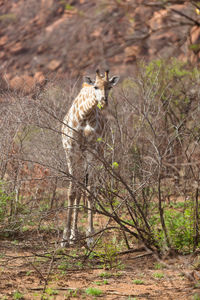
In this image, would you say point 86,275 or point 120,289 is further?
point 86,275

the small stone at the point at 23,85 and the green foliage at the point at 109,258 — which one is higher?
the small stone at the point at 23,85

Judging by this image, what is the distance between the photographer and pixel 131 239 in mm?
6723

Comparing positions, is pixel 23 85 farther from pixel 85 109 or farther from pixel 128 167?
pixel 128 167

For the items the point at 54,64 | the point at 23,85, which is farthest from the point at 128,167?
the point at 54,64

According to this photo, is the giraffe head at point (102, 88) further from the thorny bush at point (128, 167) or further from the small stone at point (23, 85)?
the small stone at point (23, 85)

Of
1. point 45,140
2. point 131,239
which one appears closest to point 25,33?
point 45,140

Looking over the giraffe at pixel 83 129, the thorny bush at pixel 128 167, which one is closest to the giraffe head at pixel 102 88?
the giraffe at pixel 83 129

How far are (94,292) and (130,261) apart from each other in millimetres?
1338

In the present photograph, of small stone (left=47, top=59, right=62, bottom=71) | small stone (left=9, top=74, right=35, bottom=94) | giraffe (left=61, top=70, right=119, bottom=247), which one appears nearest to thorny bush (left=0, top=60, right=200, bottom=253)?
giraffe (left=61, top=70, right=119, bottom=247)

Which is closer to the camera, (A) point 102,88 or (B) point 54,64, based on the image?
(A) point 102,88

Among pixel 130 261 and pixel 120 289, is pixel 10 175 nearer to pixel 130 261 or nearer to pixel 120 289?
pixel 130 261

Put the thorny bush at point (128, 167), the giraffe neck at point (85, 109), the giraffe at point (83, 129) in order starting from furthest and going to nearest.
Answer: the giraffe neck at point (85, 109) < the giraffe at point (83, 129) < the thorny bush at point (128, 167)

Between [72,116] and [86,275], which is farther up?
[72,116]

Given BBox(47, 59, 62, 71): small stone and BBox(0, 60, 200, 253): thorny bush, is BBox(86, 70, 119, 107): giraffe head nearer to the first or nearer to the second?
BBox(0, 60, 200, 253): thorny bush
